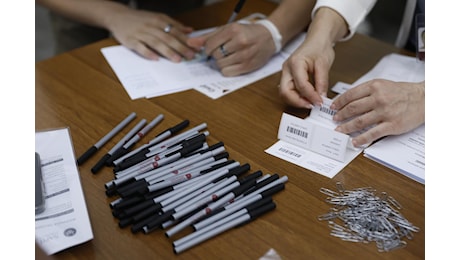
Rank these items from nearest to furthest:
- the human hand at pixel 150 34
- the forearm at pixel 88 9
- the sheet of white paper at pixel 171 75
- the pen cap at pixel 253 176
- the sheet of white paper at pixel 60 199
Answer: the sheet of white paper at pixel 60 199 → the pen cap at pixel 253 176 → the sheet of white paper at pixel 171 75 → the human hand at pixel 150 34 → the forearm at pixel 88 9

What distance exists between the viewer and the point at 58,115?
916 millimetres

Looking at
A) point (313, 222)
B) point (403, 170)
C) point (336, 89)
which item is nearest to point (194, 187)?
point (313, 222)

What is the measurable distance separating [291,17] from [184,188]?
2.10 feet

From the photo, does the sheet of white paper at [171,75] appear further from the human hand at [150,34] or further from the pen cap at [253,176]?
the pen cap at [253,176]

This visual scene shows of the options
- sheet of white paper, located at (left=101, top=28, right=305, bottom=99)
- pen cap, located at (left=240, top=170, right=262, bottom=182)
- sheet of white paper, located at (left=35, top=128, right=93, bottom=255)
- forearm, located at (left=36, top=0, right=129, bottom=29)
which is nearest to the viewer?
sheet of white paper, located at (left=35, top=128, right=93, bottom=255)

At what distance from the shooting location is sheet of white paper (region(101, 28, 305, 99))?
1.01m

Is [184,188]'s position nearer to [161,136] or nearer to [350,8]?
[161,136]

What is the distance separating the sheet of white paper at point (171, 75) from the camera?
39.8 inches

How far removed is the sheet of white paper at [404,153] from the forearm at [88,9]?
0.77 m

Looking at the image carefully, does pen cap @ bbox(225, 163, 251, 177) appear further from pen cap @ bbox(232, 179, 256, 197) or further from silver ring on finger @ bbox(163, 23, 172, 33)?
silver ring on finger @ bbox(163, 23, 172, 33)

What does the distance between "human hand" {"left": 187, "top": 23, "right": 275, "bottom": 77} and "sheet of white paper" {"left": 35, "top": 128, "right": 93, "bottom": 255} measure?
1.32 ft

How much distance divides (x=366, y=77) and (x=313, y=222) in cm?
49

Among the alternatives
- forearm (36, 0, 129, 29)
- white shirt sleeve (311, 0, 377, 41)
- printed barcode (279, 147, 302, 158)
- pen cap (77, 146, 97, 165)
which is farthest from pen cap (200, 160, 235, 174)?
Result: forearm (36, 0, 129, 29)

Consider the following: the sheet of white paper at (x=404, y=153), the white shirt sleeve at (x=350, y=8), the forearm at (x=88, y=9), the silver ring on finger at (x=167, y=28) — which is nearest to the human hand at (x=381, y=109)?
the sheet of white paper at (x=404, y=153)
